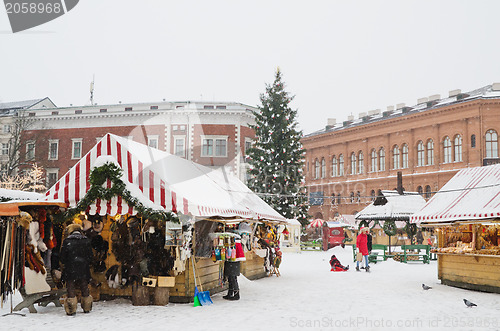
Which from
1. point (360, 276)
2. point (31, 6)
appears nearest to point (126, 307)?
point (31, 6)

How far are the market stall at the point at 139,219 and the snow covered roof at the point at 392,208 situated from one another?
629 inches

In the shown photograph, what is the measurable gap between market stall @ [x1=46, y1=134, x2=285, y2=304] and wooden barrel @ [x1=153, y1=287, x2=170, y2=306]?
151 millimetres

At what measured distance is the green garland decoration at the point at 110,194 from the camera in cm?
1094

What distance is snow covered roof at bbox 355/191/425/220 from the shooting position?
26.9 m

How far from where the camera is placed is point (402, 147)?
56.4 meters

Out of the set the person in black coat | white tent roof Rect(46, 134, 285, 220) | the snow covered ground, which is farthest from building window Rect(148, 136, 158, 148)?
the person in black coat

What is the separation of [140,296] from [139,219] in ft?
5.59

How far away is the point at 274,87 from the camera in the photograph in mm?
38188

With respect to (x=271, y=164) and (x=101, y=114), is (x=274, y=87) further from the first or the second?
(x=101, y=114)

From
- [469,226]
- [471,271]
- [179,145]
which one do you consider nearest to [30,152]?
[179,145]

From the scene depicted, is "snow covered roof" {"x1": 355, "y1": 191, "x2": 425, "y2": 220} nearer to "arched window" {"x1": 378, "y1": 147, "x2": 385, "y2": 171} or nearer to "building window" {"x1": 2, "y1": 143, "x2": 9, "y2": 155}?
"arched window" {"x1": 378, "y1": 147, "x2": 385, "y2": 171}

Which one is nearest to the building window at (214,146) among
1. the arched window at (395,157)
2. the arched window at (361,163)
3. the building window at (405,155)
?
the arched window at (395,157)

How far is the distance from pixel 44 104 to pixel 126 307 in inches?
1948

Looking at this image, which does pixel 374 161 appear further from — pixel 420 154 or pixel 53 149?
pixel 53 149
